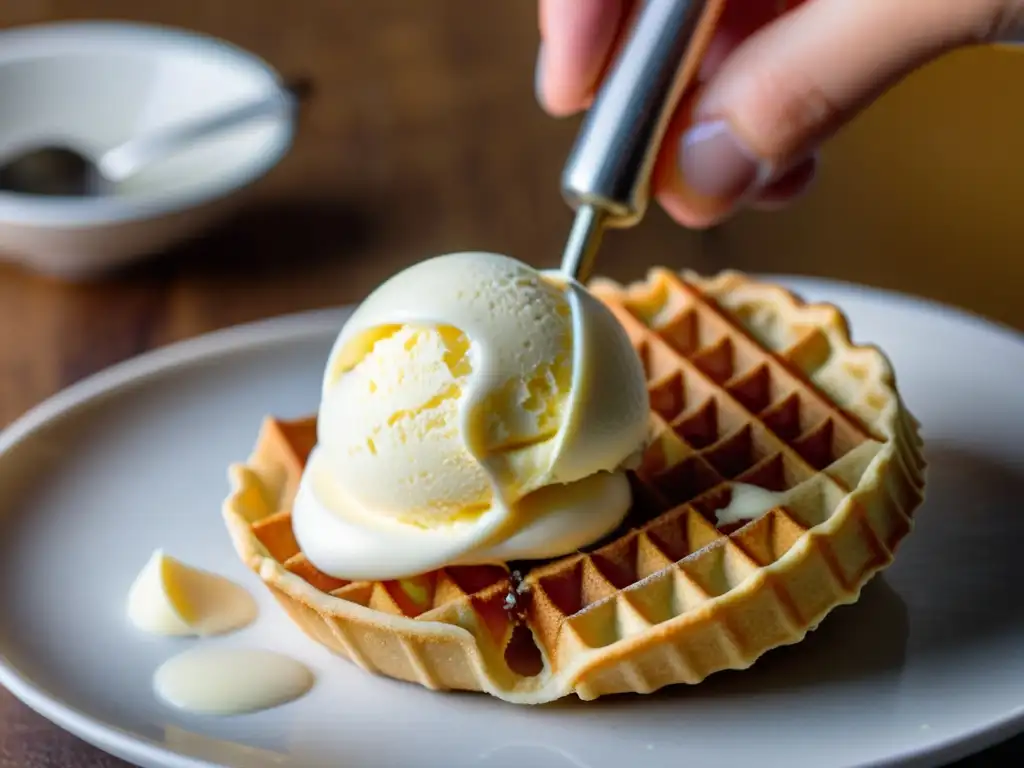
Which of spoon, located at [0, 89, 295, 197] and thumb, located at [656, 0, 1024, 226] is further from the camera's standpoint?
spoon, located at [0, 89, 295, 197]

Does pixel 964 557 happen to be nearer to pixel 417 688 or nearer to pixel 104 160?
pixel 417 688

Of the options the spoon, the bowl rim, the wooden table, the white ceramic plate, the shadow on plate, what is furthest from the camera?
the spoon

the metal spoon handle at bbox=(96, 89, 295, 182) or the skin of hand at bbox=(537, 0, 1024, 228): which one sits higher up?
the skin of hand at bbox=(537, 0, 1024, 228)

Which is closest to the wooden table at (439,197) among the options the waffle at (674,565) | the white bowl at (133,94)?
the white bowl at (133,94)

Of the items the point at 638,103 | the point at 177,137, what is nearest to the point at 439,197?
the point at 177,137

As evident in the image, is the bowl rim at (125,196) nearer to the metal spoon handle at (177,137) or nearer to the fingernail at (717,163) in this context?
the metal spoon handle at (177,137)

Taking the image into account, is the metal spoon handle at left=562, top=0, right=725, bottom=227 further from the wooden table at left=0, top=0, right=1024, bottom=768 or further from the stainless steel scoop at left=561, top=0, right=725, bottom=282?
the wooden table at left=0, top=0, right=1024, bottom=768

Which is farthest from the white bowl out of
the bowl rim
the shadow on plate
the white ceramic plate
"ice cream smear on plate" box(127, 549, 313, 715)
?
the shadow on plate

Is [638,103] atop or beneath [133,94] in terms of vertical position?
atop
